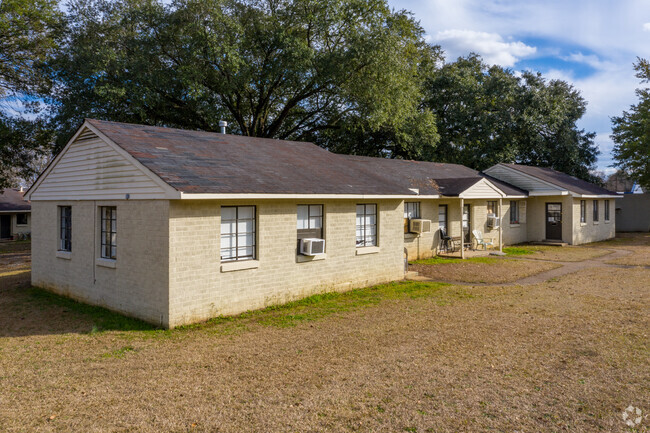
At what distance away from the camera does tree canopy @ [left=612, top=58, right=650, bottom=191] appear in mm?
32425

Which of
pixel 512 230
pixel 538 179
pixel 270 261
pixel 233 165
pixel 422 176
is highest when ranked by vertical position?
pixel 538 179

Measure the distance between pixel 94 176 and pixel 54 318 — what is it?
3352 mm

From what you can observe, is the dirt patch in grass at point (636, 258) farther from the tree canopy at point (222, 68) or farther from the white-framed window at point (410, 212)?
the tree canopy at point (222, 68)

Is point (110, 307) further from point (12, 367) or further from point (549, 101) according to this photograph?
point (549, 101)

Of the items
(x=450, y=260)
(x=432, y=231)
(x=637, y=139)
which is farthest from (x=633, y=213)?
(x=450, y=260)

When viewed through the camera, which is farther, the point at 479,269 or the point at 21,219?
the point at 21,219

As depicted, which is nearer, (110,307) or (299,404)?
(299,404)

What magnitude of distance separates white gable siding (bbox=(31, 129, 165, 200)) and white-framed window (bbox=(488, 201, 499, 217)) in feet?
59.1

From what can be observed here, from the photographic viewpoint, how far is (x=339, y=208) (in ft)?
39.7

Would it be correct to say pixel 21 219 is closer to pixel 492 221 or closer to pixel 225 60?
pixel 225 60

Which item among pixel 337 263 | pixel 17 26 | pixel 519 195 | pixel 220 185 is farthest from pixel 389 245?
pixel 17 26

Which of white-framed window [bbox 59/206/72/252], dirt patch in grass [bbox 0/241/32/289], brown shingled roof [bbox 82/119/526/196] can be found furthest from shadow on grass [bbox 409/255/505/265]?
dirt patch in grass [bbox 0/241/32/289]

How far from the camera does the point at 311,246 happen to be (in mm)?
11070

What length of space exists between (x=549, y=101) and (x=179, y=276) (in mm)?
33161
